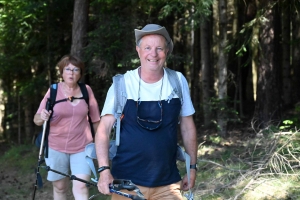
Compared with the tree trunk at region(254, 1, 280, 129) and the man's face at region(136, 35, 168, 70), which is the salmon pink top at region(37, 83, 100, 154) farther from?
the tree trunk at region(254, 1, 280, 129)

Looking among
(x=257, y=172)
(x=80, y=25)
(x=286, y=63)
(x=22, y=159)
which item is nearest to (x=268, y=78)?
(x=257, y=172)

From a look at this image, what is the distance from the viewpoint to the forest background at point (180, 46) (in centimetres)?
1152

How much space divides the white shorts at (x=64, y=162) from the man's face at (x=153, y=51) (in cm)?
254

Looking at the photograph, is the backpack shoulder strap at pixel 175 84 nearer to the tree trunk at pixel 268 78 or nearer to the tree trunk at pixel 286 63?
the tree trunk at pixel 268 78

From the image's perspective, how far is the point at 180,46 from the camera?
1928 centimetres

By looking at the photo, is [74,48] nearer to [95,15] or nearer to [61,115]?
[95,15]

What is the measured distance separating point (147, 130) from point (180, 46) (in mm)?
15728

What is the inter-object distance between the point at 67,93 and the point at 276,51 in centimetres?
691

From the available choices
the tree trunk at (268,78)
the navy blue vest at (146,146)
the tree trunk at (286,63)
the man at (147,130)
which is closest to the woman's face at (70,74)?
the man at (147,130)

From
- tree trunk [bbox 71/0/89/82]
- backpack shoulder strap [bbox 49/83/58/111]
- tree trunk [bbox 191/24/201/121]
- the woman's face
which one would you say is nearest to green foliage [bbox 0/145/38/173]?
tree trunk [bbox 71/0/89/82]

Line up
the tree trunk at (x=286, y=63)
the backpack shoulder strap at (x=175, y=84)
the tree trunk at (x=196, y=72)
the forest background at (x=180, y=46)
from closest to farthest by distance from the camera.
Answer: the backpack shoulder strap at (x=175, y=84), the forest background at (x=180, y=46), the tree trunk at (x=286, y=63), the tree trunk at (x=196, y=72)

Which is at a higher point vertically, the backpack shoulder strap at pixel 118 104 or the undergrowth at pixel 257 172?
the backpack shoulder strap at pixel 118 104

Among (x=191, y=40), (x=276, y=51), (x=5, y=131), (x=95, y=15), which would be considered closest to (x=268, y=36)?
(x=276, y=51)

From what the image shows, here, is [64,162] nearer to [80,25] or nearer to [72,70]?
[72,70]
